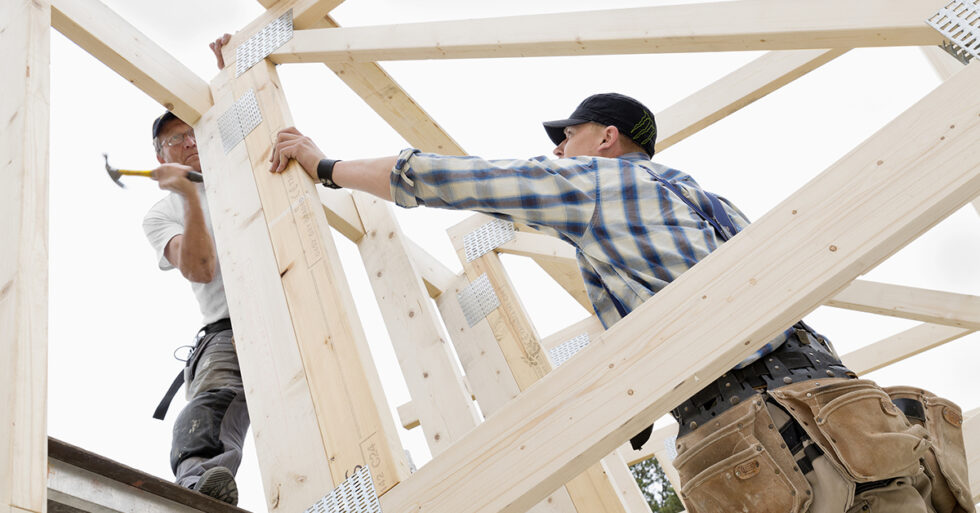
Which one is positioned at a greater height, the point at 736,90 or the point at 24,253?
the point at 736,90

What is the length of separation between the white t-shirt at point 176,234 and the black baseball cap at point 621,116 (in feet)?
4.48

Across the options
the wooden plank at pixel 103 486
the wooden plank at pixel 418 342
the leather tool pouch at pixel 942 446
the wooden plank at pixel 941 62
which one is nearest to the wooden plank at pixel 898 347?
the wooden plank at pixel 941 62

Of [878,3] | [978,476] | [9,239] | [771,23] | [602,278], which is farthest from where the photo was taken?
[978,476]

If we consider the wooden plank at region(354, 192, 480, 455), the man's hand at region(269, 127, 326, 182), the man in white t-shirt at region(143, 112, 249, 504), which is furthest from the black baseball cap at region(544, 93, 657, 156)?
the man in white t-shirt at region(143, 112, 249, 504)

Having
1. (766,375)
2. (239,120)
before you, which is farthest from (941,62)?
(239,120)

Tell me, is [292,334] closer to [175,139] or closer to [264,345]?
[264,345]

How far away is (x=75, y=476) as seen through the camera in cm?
158

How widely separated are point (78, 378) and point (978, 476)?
4943 mm

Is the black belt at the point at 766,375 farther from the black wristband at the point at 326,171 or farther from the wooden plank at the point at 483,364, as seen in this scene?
the wooden plank at the point at 483,364

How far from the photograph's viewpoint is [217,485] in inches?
77.8

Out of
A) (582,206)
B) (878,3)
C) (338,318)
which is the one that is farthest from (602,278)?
(878,3)

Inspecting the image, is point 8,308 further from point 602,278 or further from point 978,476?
point 978,476

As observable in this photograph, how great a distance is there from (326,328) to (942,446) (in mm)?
1435

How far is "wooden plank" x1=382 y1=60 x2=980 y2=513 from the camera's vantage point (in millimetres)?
1427
